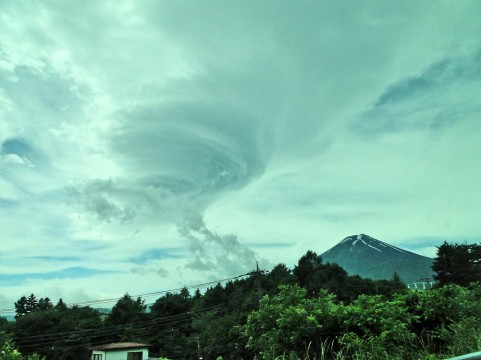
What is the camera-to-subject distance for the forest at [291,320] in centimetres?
759

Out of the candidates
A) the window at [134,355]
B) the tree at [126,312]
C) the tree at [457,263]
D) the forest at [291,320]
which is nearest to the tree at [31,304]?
the forest at [291,320]

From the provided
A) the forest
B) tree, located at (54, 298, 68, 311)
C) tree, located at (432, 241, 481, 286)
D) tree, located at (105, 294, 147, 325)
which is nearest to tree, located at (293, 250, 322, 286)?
the forest

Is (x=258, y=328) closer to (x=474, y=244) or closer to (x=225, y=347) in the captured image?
(x=225, y=347)

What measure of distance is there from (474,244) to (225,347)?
49.2m

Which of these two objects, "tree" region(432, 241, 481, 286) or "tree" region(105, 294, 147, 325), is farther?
"tree" region(105, 294, 147, 325)

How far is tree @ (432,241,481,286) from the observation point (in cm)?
6072

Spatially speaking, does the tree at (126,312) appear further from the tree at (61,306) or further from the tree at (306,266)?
the tree at (306,266)

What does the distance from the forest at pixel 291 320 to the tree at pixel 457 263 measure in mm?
178

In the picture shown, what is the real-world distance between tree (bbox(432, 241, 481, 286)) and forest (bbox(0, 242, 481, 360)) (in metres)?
0.18

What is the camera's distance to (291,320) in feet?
26.7

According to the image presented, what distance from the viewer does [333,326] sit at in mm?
8039

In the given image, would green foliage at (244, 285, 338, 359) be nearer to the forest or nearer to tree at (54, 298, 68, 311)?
the forest

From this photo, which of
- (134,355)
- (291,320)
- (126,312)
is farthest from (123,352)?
(291,320)

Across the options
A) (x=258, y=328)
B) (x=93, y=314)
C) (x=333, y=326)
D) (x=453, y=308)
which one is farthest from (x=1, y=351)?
(x=93, y=314)
